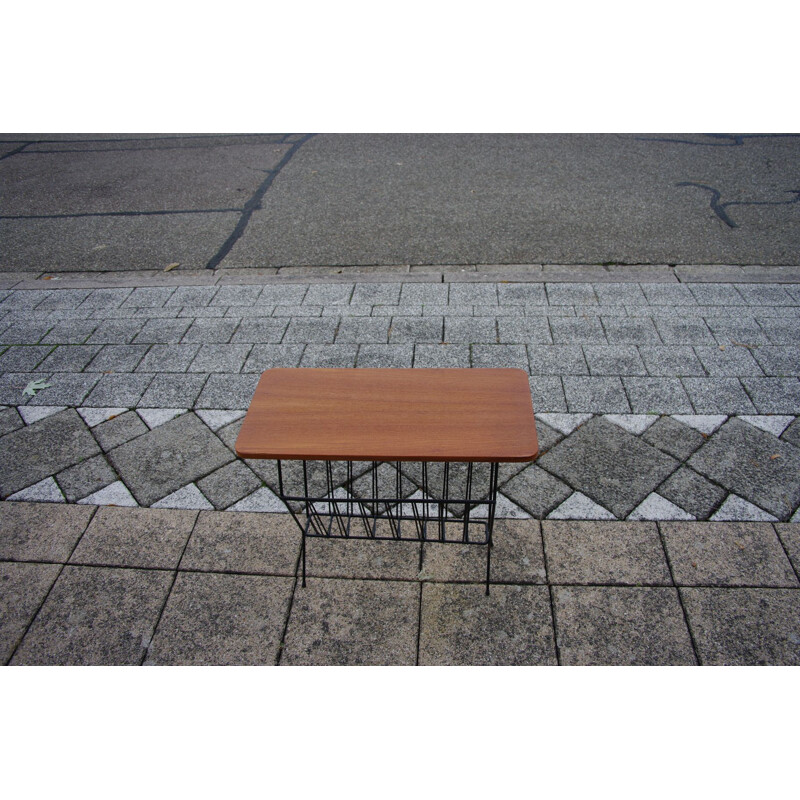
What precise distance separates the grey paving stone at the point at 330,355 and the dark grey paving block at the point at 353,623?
6.34 ft

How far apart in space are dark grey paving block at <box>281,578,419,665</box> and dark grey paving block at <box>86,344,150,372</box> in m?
2.67

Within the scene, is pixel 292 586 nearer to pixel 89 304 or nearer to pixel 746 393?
pixel 746 393

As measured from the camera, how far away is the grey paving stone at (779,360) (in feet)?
14.2

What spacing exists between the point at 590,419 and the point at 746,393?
3.94 ft

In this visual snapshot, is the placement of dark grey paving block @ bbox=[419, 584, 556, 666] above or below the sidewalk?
below

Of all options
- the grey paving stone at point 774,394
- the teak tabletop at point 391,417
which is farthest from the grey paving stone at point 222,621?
the grey paving stone at point 774,394

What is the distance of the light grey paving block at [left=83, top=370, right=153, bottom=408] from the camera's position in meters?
4.32

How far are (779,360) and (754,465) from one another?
130 cm

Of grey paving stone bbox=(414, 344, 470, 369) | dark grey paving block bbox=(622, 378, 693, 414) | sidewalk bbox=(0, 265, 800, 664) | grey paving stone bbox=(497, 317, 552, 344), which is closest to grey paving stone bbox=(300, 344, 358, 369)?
sidewalk bbox=(0, 265, 800, 664)

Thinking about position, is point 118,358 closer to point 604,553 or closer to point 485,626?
point 485,626

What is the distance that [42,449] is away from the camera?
13.0 feet

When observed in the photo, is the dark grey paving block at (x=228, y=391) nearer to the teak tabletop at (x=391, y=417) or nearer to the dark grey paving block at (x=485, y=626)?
the teak tabletop at (x=391, y=417)

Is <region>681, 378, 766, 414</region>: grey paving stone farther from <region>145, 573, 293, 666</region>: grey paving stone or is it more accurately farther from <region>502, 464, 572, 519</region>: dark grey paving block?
<region>145, 573, 293, 666</region>: grey paving stone

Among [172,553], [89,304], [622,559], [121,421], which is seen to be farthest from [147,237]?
[622,559]
